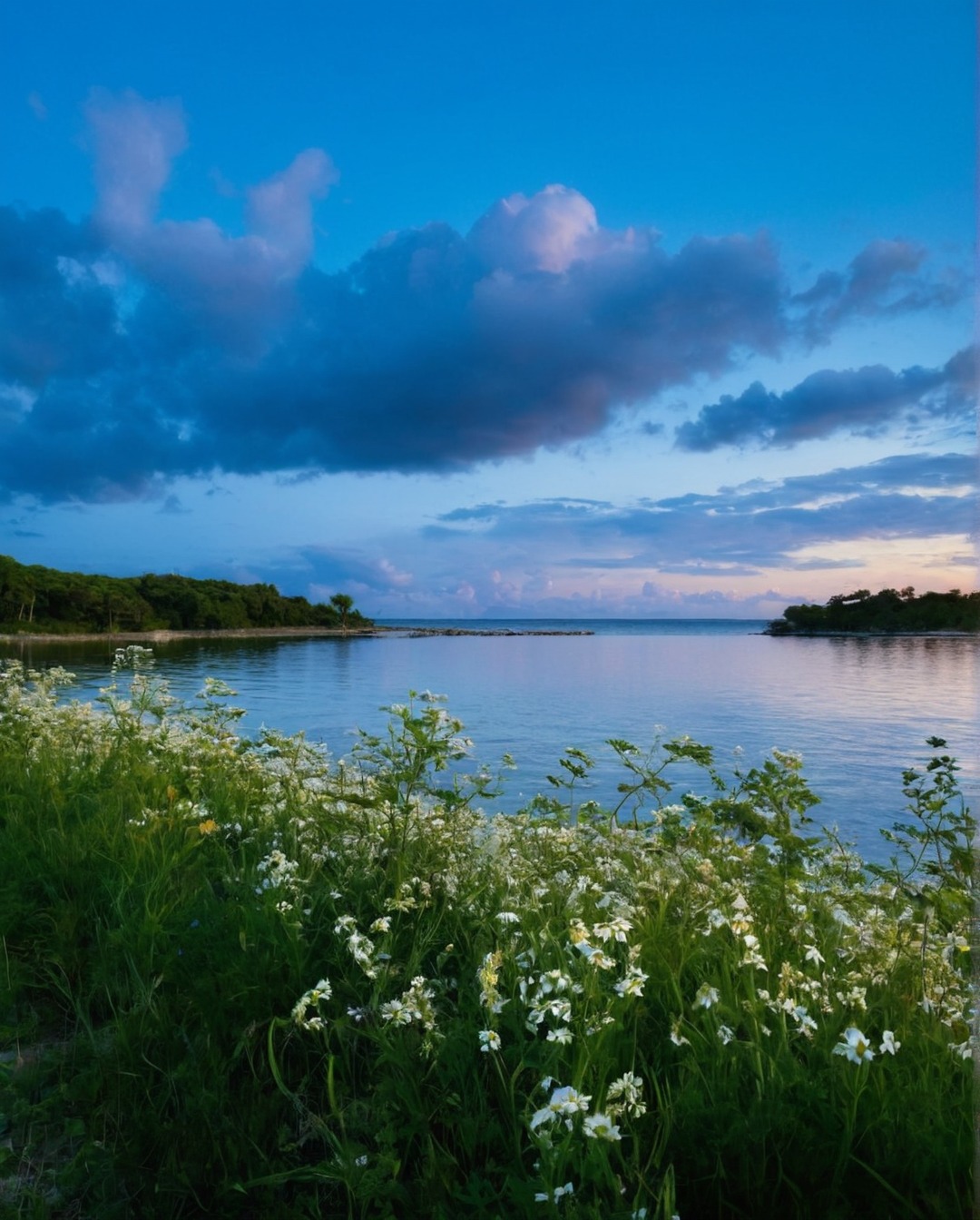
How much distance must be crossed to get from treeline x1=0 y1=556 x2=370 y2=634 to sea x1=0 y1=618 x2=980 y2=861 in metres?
71.3

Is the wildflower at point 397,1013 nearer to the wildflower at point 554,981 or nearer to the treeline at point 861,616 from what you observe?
the wildflower at point 554,981

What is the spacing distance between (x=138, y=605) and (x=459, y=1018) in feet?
473

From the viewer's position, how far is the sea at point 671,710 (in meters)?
14.1

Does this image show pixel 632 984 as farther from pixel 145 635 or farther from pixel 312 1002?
pixel 145 635

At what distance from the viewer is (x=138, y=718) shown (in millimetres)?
7887

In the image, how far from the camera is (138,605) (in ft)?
441

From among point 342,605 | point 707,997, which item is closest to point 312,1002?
point 707,997

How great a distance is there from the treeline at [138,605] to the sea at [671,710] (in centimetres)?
7134

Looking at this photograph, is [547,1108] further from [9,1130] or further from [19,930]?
[19,930]

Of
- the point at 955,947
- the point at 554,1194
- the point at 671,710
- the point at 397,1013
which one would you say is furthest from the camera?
the point at 671,710

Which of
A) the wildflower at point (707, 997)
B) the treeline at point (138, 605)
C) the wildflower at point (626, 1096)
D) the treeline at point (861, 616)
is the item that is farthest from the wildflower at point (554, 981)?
the treeline at point (138, 605)

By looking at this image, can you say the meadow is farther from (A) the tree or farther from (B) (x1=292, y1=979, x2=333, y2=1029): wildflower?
(A) the tree

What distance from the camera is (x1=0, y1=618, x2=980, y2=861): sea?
46.2 ft

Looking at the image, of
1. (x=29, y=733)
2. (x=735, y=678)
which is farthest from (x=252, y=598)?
(x=29, y=733)
